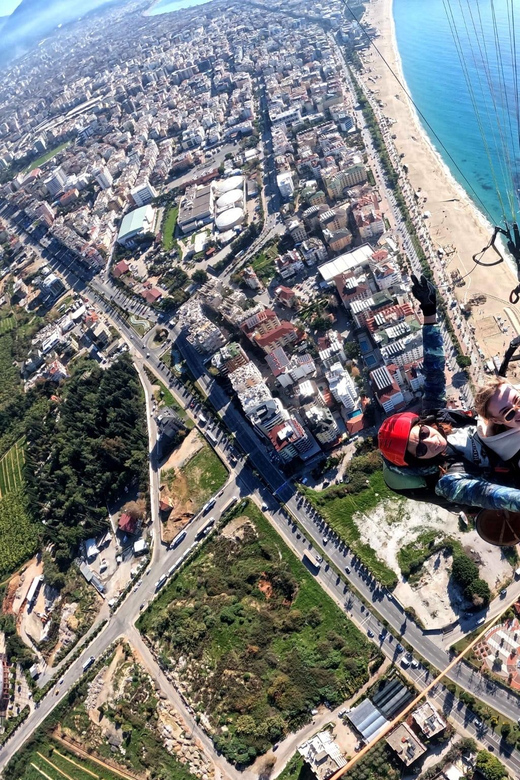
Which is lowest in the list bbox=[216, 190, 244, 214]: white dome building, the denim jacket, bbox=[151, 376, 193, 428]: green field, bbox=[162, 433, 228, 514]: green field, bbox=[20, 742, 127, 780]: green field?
bbox=[20, 742, 127, 780]: green field

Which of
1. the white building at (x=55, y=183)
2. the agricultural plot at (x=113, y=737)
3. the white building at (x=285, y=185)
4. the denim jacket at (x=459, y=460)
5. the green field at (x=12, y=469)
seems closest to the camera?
the denim jacket at (x=459, y=460)

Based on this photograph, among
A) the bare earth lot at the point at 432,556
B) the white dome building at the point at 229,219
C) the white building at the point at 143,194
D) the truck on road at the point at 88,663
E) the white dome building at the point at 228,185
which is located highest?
the white building at the point at 143,194

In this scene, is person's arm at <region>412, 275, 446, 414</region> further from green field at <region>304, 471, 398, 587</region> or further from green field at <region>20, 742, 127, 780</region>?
green field at <region>20, 742, 127, 780</region>

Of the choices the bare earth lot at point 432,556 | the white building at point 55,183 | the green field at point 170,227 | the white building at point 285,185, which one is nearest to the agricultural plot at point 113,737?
the bare earth lot at point 432,556

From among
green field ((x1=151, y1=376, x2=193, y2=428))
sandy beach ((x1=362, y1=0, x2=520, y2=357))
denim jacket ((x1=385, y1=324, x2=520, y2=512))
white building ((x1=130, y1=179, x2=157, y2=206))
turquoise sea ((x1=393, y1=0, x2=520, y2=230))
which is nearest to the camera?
denim jacket ((x1=385, y1=324, x2=520, y2=512))

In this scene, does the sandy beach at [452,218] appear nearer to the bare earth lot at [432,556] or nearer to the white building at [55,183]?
the bare earth lot at [432,556]

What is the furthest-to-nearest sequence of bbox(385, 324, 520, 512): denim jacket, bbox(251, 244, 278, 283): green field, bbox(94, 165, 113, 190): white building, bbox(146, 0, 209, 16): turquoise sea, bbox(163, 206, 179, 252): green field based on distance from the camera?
1. bbox(146, 0, 209, 16): turquoise sea
2. bbox(94, 165, 113, 190): white building
3. bbox(163, 206, 179, 252): green field
4. bbox(251, 244, 278, 283): green field
5. bbox(385, 324, 520, 512): denim jacket

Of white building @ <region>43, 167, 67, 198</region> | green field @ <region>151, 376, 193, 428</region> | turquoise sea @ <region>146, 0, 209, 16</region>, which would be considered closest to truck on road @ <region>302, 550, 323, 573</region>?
green field @ <region>151, 376, 193, 428</region>

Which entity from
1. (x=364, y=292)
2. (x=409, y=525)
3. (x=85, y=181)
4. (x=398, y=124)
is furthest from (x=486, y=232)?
(x=85, y=181)
